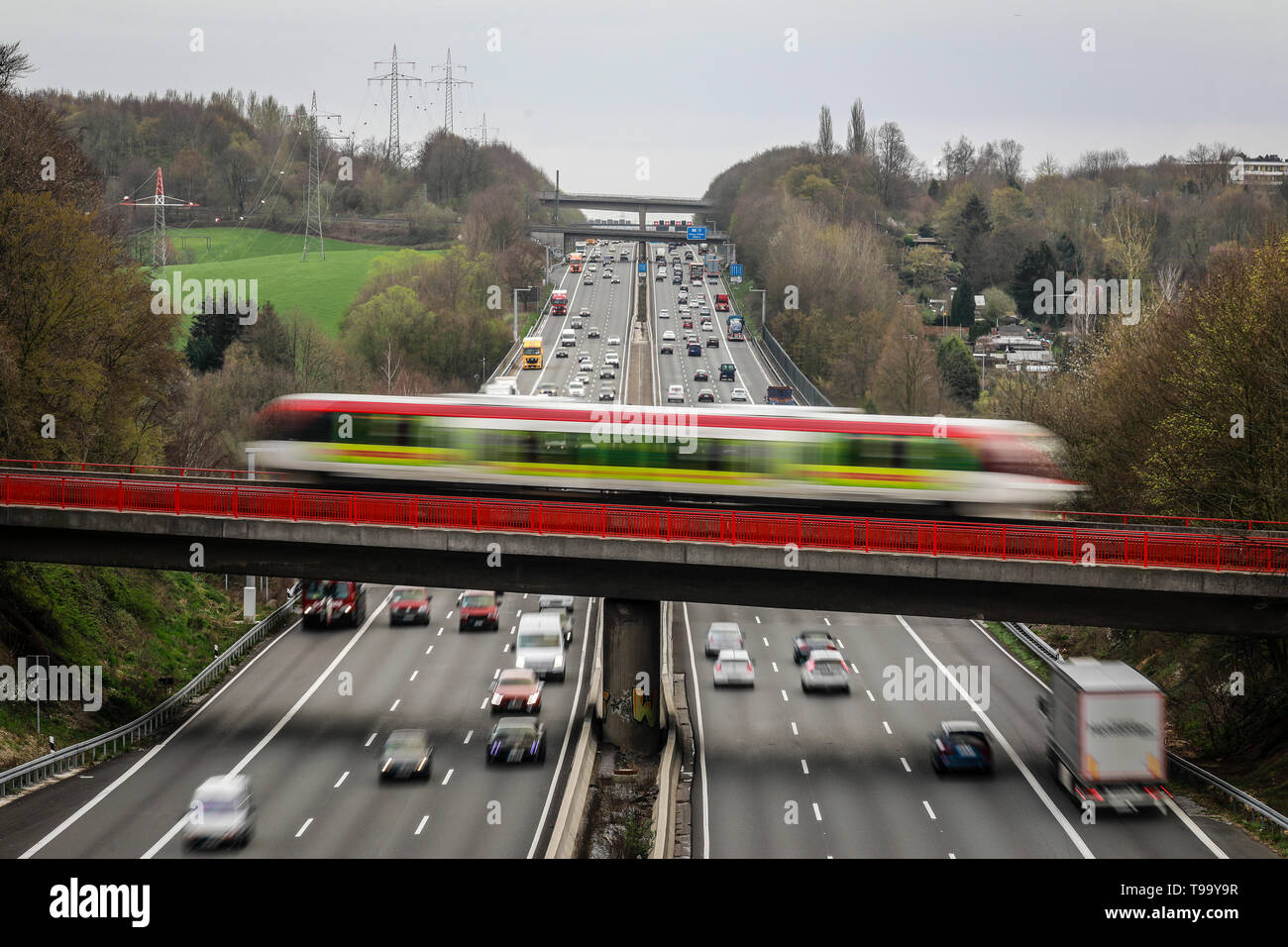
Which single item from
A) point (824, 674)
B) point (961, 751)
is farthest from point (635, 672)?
point (824, 674)

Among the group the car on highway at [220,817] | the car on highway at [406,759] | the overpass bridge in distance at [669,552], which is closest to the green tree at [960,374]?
the overpass bridge in distance at [669,552]

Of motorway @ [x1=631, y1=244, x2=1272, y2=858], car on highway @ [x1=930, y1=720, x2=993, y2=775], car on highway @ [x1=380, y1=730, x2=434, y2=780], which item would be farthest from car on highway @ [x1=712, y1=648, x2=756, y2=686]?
car on highway @ [x1=380, y1=730, x2=434, y2=780]

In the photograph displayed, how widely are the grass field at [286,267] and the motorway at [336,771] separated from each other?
70252mm

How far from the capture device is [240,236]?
513 ft

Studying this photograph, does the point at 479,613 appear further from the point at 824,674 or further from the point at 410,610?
the point at 824,674

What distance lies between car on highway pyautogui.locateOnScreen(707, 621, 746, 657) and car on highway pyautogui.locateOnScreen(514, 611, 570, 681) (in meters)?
5.14

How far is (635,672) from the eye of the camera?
3259 cm

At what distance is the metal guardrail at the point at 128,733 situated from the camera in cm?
2972

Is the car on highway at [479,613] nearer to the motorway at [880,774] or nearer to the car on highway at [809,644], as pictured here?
the motorway at [880,774]

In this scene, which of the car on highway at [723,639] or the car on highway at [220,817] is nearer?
the car on highway at [220,817]

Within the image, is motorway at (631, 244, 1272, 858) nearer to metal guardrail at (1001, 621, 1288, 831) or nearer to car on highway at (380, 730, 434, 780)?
metal guardrail at (1001, 621, 1288, 831)

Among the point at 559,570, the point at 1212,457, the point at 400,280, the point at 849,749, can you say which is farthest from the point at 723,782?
the point at 400,280

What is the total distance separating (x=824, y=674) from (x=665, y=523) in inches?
455

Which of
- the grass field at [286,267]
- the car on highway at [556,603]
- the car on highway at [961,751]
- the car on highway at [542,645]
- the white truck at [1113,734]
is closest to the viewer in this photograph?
the white truck at [1113,734]
